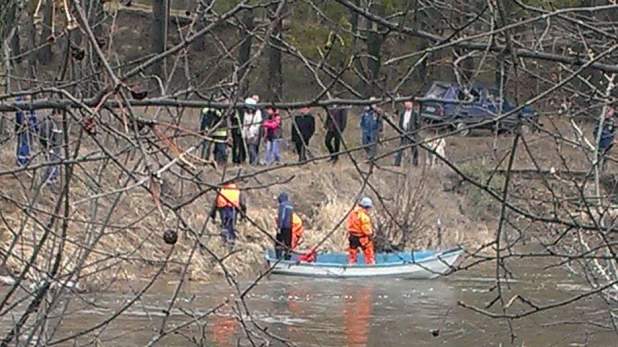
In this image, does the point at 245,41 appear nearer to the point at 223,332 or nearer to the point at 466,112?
the point at 466,112

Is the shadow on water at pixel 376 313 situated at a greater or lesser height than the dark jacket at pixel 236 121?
lesser

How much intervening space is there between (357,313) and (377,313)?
31 cm

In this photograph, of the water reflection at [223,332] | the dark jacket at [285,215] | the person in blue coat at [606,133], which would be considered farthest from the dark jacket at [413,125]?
the dark jacket at [285,215]

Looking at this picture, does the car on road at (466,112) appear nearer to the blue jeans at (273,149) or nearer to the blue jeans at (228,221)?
the blue jeans at (228,221)

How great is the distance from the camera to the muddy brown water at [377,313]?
Answer: 1731 centimetres

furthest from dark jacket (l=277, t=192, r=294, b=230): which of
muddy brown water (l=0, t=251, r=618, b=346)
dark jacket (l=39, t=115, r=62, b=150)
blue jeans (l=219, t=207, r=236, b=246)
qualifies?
dark jacket (l=39, t=115, r=62, b=150)

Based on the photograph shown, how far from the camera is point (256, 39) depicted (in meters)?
3.76

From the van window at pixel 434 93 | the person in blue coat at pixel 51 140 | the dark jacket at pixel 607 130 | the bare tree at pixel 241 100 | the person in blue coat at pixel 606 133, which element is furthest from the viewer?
the dark jacket at pixel 607 130

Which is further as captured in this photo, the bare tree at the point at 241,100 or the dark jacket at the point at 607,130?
the dark jacket at the point at 607,130

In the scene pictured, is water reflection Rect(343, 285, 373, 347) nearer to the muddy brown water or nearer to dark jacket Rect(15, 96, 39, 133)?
the muddy brown water

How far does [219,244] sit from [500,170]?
18644 mm

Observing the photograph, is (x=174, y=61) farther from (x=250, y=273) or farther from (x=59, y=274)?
(x=250, y=273)

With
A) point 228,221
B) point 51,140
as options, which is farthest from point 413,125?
point 228,221

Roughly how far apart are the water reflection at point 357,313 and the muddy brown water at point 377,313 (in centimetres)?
2
